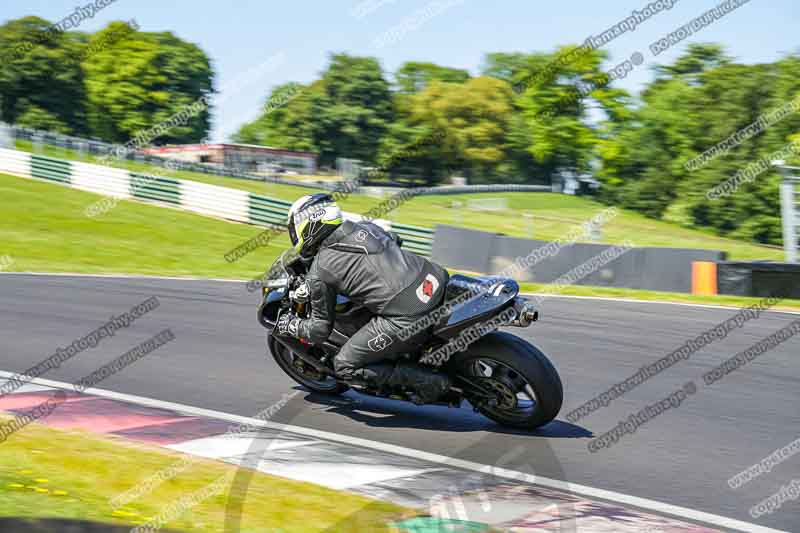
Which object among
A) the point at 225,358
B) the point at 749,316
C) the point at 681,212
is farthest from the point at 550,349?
the point at 681,212

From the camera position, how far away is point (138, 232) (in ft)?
81.2

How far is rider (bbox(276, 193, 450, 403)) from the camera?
258 inches

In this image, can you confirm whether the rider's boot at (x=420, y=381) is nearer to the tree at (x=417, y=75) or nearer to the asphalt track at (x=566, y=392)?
the asphalt track at (x=566, y=392)

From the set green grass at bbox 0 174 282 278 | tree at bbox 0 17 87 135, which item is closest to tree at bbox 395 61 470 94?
tree at bbox 0 17 87 135

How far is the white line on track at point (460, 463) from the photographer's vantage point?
16.6 ft

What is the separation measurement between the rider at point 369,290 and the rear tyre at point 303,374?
81 cm

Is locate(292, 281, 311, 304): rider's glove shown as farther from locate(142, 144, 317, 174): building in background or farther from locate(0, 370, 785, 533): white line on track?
locate(142, 144, 317, 174): building in background

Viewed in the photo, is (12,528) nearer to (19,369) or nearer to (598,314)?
(19,369)

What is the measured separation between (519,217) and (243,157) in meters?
33.8

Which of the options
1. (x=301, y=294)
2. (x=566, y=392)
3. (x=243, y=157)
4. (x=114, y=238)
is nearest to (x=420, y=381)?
(x=301, y=294)

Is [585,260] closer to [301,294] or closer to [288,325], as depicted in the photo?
[288,325]

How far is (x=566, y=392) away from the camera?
26.9 feet

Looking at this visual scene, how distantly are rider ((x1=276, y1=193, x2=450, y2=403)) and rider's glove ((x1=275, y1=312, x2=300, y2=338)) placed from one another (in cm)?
11

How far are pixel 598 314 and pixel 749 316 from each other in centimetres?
255
